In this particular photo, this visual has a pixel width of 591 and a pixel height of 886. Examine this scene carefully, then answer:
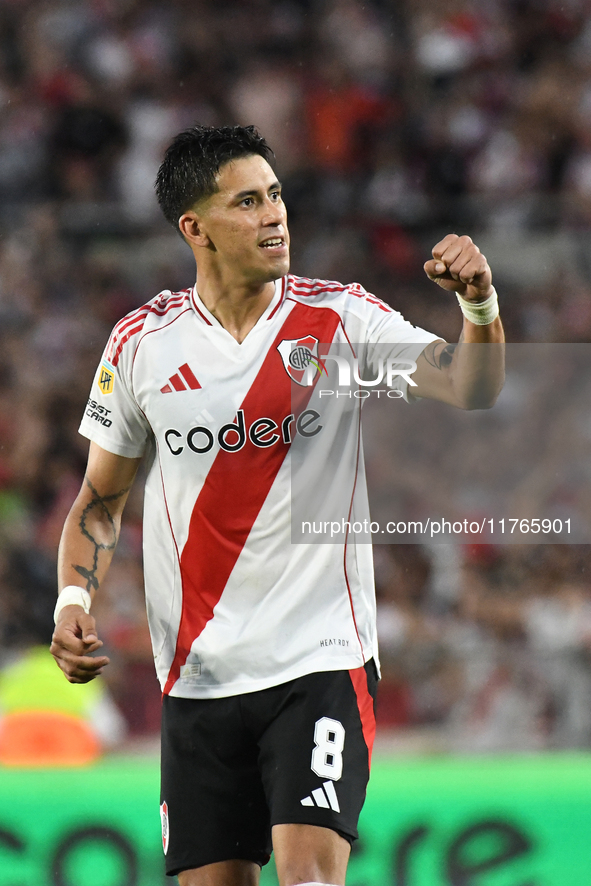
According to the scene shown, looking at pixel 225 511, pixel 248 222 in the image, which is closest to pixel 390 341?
pixel 248 222

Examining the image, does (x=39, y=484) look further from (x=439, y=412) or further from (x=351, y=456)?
(x=351, y=456)

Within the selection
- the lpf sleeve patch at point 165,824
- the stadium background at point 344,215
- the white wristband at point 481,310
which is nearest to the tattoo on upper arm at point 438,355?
the white wristband at point 481,310

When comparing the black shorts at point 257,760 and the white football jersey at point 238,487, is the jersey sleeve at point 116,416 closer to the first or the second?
the white football jersey at point 238,487

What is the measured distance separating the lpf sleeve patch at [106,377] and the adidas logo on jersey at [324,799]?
1.13 meters

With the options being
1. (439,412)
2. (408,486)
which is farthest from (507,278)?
(408,486)

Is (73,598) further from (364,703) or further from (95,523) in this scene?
(364,703)

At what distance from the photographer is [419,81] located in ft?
29.2

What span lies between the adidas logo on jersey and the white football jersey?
0.27 metres

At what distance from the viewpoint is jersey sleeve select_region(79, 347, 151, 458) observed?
3.04 m

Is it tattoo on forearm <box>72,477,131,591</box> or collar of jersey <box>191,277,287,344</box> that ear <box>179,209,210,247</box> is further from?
tattoo on forearm <box>72,477,131,591</box>

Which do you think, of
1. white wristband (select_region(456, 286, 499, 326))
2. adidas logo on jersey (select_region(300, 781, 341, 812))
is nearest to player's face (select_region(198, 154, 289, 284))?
white wristband (select_region(456, 286, 499, 326))

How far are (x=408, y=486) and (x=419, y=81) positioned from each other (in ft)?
11.8

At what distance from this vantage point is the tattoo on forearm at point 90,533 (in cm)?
301

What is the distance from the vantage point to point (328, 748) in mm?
2695
